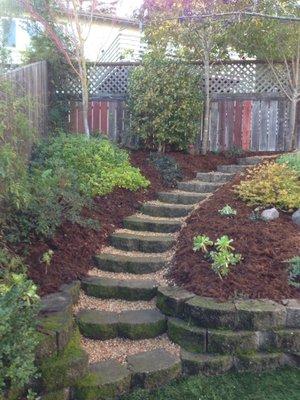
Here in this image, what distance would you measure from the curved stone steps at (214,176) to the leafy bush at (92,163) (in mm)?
920

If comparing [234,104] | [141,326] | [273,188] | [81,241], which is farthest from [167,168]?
[141,326]

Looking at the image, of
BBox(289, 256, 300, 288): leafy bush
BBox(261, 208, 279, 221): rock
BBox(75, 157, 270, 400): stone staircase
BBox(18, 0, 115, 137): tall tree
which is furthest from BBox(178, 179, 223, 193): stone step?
BBox(289, 256, 300, 288): leafy bush

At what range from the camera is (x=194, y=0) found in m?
7.49

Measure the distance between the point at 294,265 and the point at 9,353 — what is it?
7.97 feet

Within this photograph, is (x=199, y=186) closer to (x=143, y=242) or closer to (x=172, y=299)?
(x=143, y=242)

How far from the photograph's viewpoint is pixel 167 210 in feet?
18.7

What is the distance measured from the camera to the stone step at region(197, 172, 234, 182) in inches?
263

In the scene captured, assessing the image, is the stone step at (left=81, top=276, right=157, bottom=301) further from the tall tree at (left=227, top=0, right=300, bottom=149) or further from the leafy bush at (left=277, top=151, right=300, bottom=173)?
the tall tree at (left=227, top=0, right=300, bottom=149)

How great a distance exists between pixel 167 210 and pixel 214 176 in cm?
134

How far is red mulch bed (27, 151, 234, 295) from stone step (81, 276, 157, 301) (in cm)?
16

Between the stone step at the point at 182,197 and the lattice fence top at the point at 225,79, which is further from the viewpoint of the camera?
the lattice fence top at the point at 225,79

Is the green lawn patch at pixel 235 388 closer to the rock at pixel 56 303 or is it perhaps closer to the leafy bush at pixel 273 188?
the rock at pixel 56 303

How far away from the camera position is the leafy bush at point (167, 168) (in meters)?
6.74

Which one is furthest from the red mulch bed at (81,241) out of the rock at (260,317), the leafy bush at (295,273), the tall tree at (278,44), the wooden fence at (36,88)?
the tall tree at (278,44)
